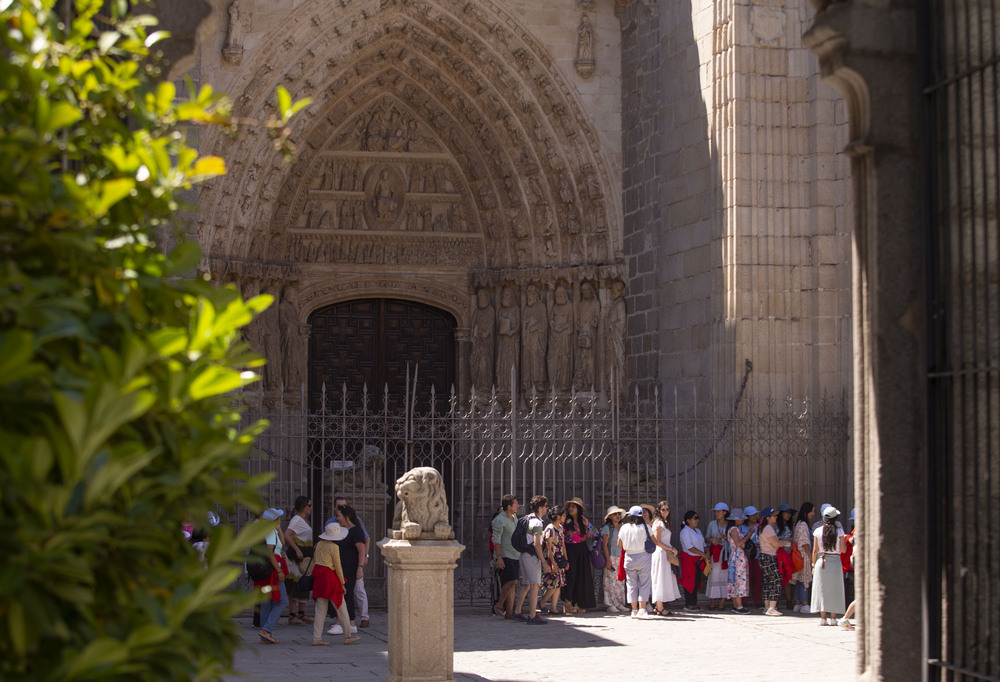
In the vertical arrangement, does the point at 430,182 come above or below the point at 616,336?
above

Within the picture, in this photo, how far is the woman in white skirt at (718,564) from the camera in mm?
12297

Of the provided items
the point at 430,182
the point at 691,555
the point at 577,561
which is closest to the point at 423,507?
Result: the point at 577,561

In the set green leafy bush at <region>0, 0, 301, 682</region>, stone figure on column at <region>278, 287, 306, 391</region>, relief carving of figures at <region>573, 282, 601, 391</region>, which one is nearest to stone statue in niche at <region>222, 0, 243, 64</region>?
stone figure on column at <region>278, 287, 306, 391</region>

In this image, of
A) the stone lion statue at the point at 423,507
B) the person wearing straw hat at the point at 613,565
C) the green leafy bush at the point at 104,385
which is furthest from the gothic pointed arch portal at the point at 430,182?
the green leafy bush at the point at 104,385

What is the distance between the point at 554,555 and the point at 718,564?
1822mm

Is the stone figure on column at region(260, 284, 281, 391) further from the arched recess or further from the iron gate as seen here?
the iron gate

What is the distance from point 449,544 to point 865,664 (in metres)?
3.53

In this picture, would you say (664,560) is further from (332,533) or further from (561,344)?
(561,344)

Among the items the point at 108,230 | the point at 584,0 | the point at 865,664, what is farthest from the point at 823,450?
the point at 108,230

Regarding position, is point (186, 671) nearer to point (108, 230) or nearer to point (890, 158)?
point (108, 230)

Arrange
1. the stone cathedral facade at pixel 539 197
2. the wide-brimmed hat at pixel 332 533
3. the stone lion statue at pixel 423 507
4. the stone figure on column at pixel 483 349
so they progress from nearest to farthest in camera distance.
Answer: the stone lion statue at pixel 423 507, the wide-brimmed hat at pixel 332 533, the stone cathedral facade at pixel 539 197, the stone figure on column at pixel 483 349

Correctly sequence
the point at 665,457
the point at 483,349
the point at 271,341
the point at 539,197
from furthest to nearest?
the point at 483,349 → the point at 539,197 → the point at 271,341 → the point at 665,457

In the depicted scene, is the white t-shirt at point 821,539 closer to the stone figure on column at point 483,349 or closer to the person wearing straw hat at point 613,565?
the person wearing straw hat at point 613,565

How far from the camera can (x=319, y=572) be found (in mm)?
9711
